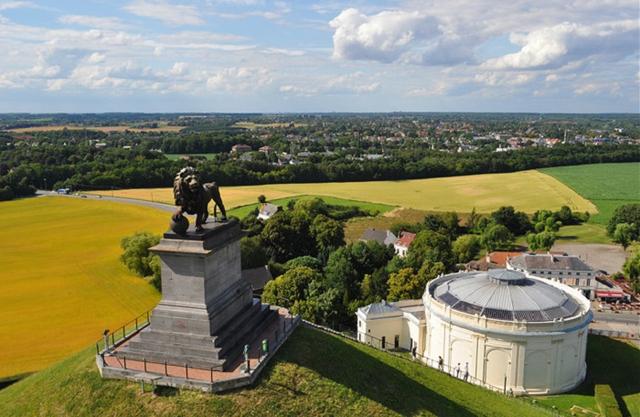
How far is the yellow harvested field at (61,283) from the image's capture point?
139ft

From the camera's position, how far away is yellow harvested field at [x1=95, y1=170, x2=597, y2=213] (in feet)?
397

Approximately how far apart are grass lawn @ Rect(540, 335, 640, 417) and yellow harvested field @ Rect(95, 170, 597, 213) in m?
70.9

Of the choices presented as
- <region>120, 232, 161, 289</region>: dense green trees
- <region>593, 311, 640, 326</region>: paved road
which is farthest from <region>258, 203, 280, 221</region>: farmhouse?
<region>593, 311, 640, 326</region>: paved road

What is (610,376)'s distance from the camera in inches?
1678

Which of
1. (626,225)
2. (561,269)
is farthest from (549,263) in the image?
(626,225)

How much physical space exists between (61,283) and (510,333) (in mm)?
47824

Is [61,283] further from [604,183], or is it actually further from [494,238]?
[604,183]

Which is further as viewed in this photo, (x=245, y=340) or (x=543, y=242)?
(x=543, y=242)

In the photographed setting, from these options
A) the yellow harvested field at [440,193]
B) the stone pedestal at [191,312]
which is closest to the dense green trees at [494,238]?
the yellow harvested field at [440,193]

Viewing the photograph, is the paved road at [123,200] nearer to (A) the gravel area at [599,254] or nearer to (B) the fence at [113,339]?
(B) the fence at [113,339]

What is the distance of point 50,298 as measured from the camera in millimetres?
52406

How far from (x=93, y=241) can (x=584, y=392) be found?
223 ft

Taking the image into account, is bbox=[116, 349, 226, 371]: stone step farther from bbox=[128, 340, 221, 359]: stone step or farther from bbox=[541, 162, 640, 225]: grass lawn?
bbox=[541, 162, 640, 225]: grass lawn

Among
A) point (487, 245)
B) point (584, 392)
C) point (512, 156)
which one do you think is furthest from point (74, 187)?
point (512, 156)
